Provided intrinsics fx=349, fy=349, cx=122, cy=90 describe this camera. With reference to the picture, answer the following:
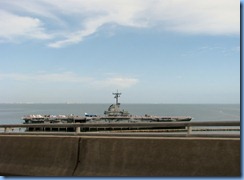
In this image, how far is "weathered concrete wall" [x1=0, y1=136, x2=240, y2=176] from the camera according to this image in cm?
699

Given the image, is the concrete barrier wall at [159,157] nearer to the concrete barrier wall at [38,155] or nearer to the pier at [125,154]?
the pier at [125,154]

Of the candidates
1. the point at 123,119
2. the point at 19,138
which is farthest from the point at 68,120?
the point at 19,138

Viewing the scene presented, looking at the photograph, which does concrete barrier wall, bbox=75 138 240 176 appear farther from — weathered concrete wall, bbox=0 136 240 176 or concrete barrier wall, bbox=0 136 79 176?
concrete barrier wall, bbox=0 136 79 176

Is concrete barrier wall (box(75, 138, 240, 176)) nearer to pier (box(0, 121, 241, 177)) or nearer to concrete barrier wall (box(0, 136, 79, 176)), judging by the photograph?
pier (box(0, 121, 241, 177))

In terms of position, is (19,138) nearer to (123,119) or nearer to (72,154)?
(72,154)

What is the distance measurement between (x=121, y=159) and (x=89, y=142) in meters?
0.95

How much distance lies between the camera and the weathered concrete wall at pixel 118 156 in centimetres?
699

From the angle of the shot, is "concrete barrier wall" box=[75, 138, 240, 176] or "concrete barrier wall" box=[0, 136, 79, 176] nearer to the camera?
"concrete barrier wall" box=[75, 138, 240, 176]

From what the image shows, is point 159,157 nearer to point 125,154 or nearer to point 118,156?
point 125,154

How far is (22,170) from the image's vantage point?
8398 millimetres

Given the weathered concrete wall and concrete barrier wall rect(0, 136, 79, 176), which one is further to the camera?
concrete barrier wall rect(0, 136, 79, 176)

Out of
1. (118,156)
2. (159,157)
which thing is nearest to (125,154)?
(118,156)

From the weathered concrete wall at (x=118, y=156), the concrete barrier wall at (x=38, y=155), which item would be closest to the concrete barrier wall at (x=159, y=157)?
the weathered concrete wall at (x=118, y=156)

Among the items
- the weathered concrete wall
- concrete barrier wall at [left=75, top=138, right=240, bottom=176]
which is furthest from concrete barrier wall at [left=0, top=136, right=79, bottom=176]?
concrete barrier wall at [left=75, top=138, right=240, bottom=176]
